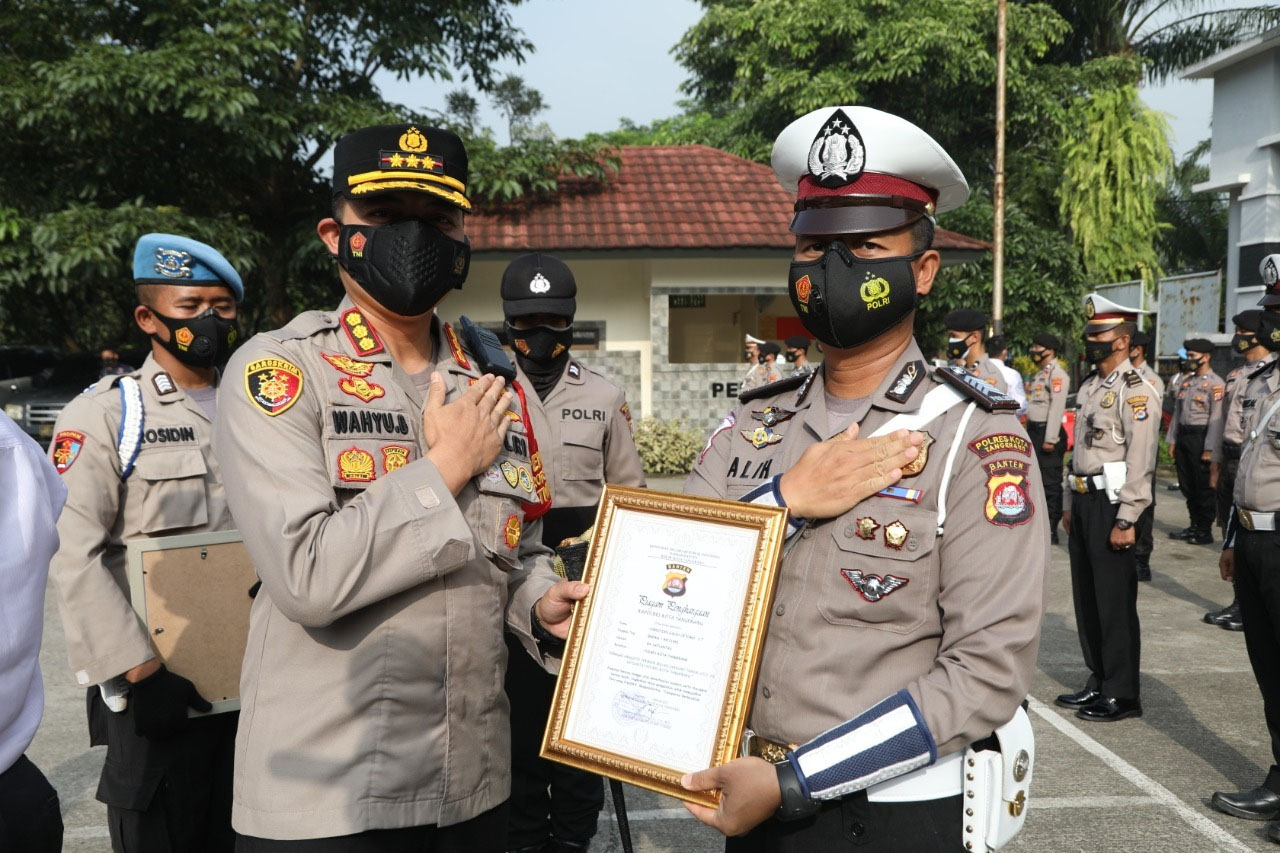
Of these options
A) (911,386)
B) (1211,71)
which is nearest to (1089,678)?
(911,386)

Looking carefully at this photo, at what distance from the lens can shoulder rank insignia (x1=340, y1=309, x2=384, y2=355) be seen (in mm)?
2096

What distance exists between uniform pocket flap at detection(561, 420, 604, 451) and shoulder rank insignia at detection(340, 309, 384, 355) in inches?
95.2

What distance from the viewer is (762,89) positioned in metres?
22.3

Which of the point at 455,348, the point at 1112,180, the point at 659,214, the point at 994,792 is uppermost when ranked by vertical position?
the point at 1112,180

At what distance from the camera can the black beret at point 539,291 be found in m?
4.45

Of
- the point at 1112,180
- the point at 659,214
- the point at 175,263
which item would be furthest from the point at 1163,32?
the point at 175,263

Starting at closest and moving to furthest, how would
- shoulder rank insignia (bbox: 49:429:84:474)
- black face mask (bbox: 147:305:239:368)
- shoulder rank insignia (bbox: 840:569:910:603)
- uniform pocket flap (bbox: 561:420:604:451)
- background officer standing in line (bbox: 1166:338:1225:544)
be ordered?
shoulder rank insignia (bbox: 840:569:910:603)
shoulder rank insignia (bbox: 49:429:84:474)
black face mask (bbox: 147:305:239:368)
uniform pocket flap (bbox: 561:420:604:451)
background officer standing in line (bbox: 1166:338:1225:544)

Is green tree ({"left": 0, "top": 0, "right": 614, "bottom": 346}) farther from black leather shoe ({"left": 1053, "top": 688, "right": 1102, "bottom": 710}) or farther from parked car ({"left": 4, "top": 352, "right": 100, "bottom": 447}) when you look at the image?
black leather shoe ({"left": 1053, "top": 688, "right": 1102, "bottom": 710})

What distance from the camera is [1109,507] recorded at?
18.9ft

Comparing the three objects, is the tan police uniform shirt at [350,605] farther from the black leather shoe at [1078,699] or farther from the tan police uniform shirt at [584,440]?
the black leather shoe at [1078,699]

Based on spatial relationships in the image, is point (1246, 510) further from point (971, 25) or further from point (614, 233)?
point (971, 25)

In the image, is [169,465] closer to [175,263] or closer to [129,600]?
[129,600]

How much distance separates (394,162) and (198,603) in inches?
58.9

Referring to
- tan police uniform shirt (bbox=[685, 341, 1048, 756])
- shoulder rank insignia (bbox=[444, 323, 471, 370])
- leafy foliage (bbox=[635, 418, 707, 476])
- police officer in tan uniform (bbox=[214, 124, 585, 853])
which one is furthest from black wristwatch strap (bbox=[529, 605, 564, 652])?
leafy foliage (bbox=[635, 418, 707, 476])
